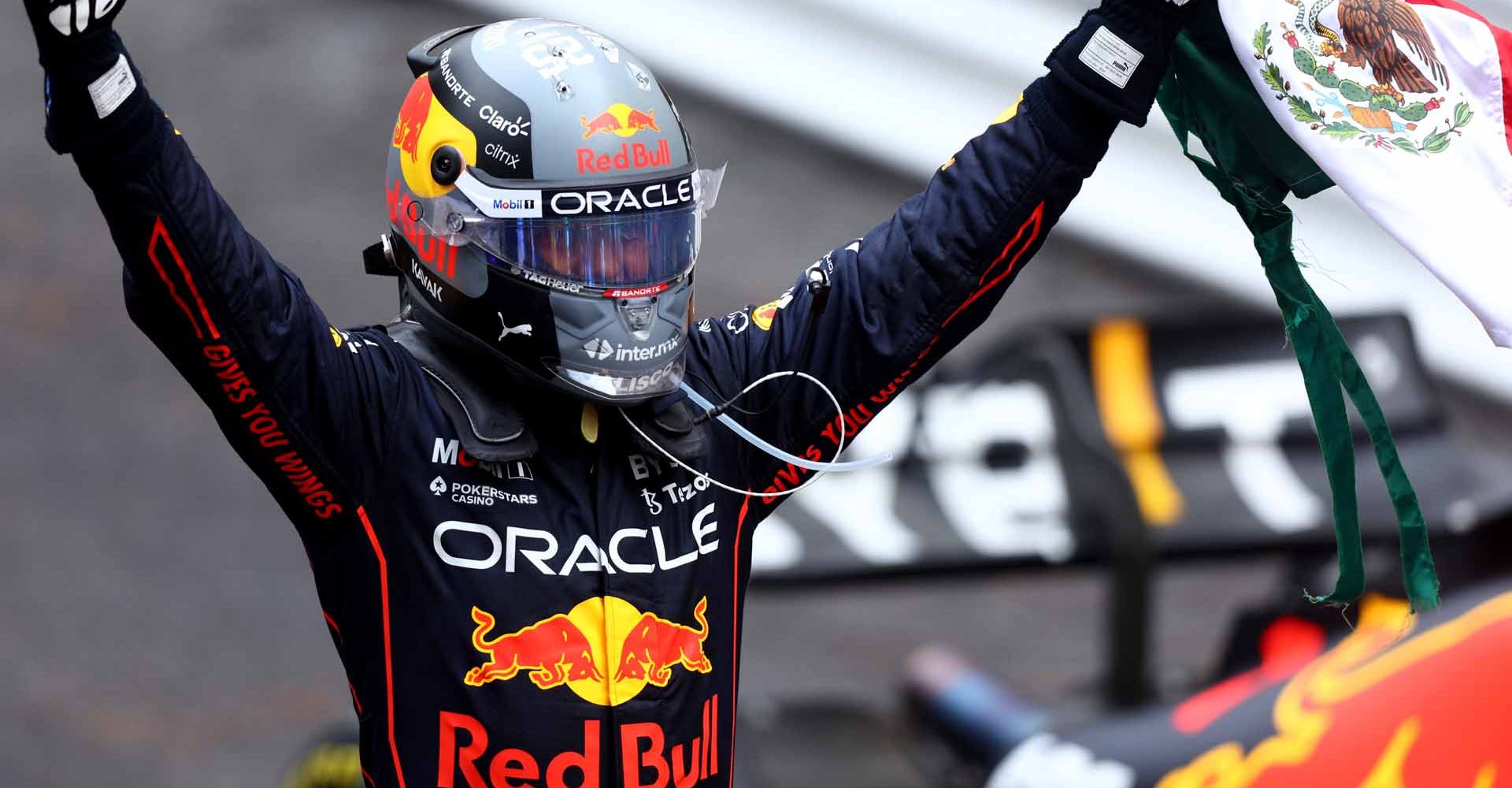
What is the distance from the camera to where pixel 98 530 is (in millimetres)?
7723

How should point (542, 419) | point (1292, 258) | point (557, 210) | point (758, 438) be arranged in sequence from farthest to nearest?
point (1292, 258) < point (758, 438) < point (542, 419) < point (557, 210)

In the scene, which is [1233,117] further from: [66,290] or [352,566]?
[66,290]

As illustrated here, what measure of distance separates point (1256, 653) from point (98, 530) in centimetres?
455

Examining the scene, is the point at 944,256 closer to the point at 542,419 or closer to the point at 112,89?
the point at 542,419

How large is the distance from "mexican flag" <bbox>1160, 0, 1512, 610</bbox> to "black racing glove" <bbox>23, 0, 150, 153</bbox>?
155 centimetres

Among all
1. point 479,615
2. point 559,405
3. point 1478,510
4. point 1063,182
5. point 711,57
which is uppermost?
point 1063,182

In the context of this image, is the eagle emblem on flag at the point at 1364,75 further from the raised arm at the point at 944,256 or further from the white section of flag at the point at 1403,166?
the raised arm at the point at 944,256

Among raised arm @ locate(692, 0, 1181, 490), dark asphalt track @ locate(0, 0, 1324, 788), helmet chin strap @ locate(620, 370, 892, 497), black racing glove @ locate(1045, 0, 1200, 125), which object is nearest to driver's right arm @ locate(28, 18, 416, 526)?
helmet chin strap @ locate(620, 370, 892, 497)

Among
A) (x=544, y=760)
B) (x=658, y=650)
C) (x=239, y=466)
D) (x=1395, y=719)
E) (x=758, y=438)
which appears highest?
(x=758, y=438)

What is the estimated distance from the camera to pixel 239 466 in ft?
26.8

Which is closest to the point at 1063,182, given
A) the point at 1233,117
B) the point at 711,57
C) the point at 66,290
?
the point at 1233,117

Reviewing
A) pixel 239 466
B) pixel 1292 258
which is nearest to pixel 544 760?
pixel 1292 258

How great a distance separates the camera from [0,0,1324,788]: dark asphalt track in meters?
6.89

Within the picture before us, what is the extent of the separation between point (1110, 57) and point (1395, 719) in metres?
1.44
